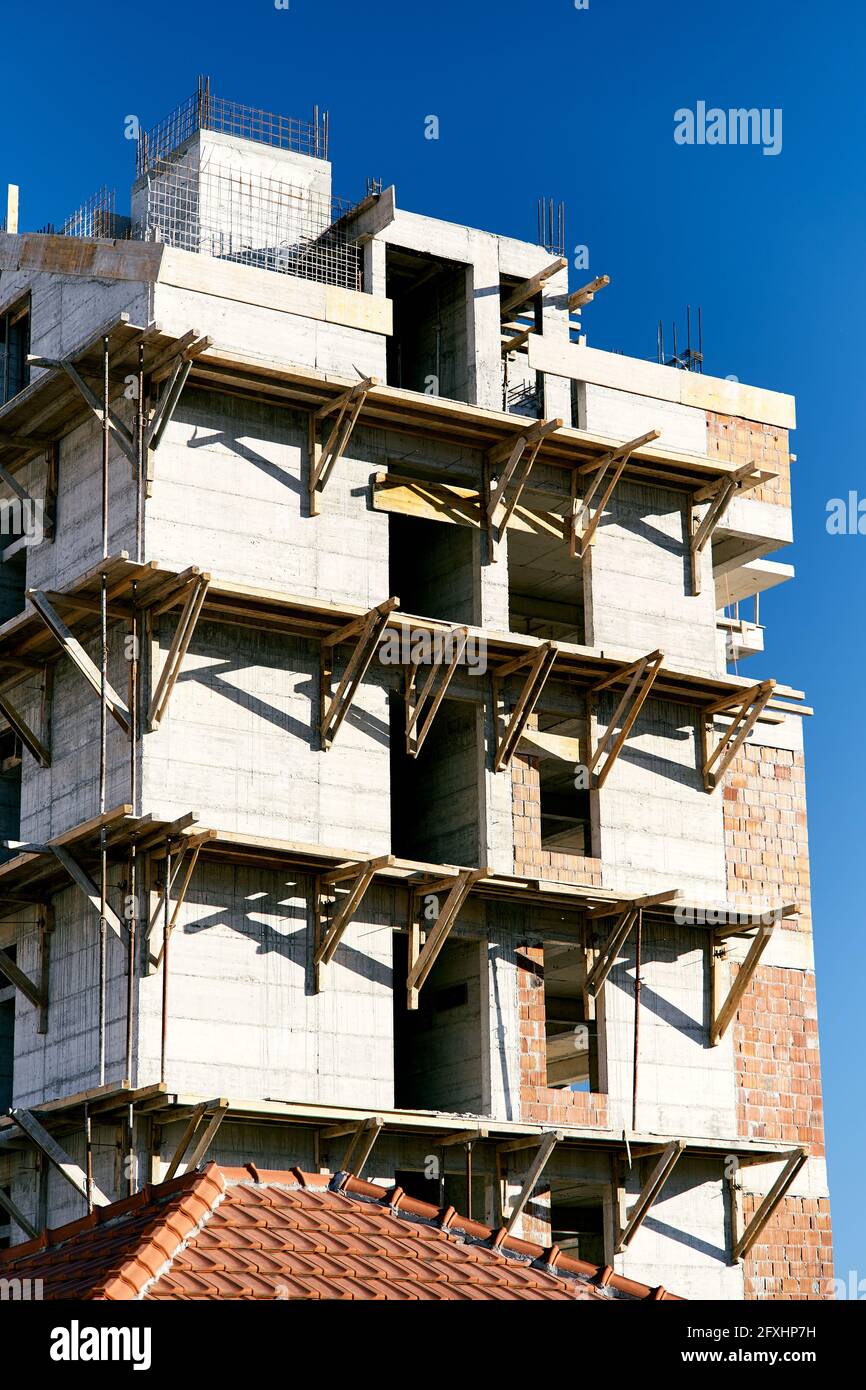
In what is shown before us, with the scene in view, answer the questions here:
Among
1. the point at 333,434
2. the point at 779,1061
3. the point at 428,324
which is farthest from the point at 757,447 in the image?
the point at 779,1061

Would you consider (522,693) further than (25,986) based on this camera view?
Yes

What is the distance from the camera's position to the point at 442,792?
44.7m

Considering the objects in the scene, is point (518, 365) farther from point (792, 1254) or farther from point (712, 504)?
point (792, 1254)

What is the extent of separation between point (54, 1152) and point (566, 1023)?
19.2 metres

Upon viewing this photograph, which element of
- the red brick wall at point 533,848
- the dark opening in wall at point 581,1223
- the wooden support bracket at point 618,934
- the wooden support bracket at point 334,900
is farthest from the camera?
the dark opening in wall at point 581,1223

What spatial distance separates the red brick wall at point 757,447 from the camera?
162ft

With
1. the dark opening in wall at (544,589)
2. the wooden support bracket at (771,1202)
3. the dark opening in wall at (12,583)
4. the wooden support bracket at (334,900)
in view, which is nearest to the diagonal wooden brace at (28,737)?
the dark opening in wall at (12,583)

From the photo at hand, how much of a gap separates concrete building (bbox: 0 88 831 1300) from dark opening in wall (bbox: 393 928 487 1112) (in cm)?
12

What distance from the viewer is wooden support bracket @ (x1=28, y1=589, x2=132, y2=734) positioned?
130ft

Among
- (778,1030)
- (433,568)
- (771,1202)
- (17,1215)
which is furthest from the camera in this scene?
(778,1030)

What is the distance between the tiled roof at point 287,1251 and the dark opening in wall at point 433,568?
21304 millimetres

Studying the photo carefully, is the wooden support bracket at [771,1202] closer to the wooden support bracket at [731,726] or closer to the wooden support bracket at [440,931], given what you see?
the wooden support bracket at [731,726]

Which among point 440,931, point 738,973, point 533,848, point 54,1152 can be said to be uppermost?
point 533,848

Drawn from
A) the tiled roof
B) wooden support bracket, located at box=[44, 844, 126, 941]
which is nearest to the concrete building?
wooden support bracket, located at box=[44, 844, 126, 941]
